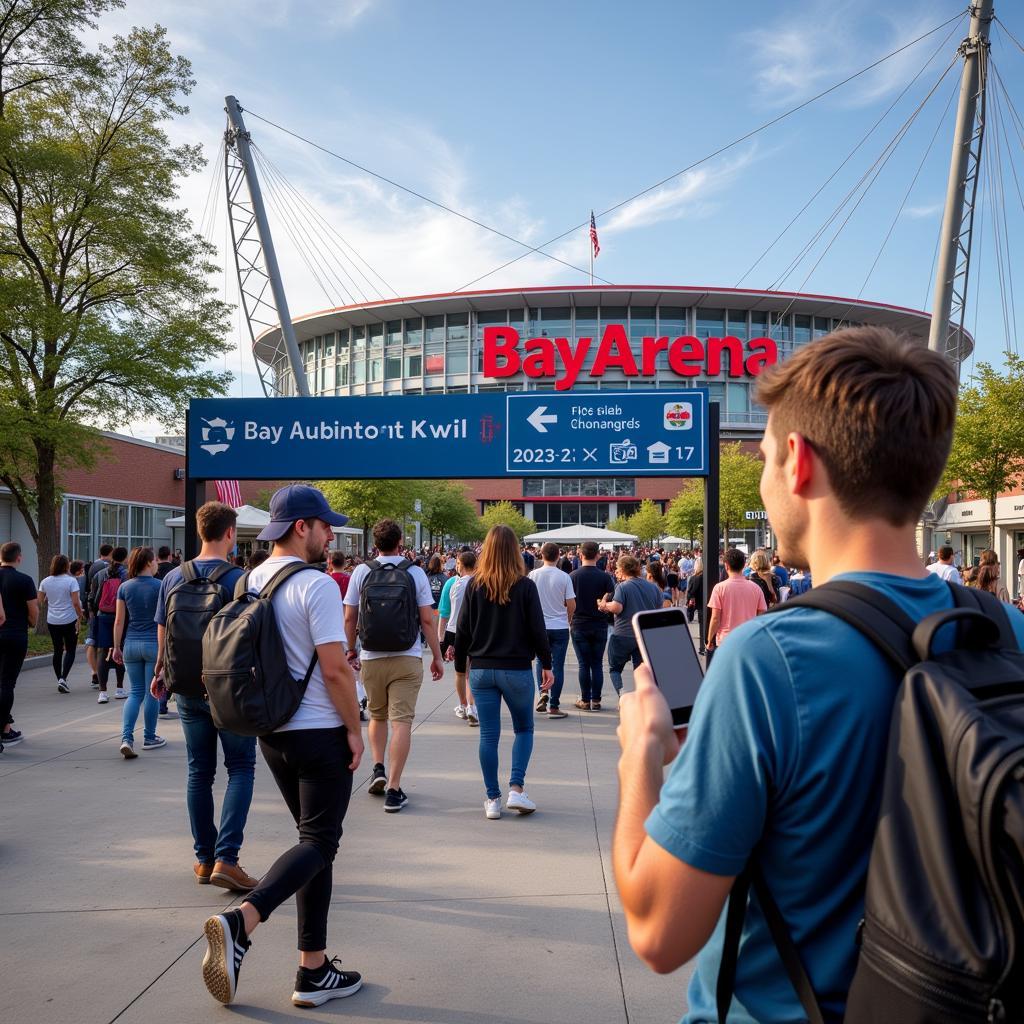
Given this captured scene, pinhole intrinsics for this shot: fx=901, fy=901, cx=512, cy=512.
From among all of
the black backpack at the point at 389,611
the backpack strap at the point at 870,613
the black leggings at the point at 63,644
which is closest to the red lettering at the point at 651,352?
the black leggings at the point at 63,644

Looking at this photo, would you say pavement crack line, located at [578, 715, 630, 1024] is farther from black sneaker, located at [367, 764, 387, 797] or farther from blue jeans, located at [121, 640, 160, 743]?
blue jeans, located at [121, 640, 160, 743]

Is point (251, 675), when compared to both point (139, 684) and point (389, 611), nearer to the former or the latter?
point (389, 611)

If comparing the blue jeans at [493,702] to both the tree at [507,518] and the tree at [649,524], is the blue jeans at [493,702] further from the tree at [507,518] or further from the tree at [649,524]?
the tree at [507,518]

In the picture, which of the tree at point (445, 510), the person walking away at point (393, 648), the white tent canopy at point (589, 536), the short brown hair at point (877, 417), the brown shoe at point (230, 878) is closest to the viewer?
the short brown hair at point (877, 417)

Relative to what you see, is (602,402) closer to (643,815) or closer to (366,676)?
(366,676)

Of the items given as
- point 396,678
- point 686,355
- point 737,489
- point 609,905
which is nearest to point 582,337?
point 686,355

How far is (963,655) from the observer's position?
1182mm

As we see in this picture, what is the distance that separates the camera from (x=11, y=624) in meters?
8.80

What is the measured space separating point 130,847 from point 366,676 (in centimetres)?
193

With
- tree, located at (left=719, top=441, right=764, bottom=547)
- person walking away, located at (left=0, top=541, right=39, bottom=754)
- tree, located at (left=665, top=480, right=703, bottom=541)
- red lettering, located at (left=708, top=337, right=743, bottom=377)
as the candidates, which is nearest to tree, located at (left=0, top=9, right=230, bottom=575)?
person walking away, located at (left=0, top=541, right=39, bottom=754)

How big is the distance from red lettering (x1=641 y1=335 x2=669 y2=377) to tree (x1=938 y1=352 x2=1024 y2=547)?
32431 mm

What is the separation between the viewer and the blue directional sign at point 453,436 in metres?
11.8

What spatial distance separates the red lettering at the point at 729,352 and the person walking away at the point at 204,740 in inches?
2176

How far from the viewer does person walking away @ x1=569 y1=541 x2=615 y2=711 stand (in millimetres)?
11047
